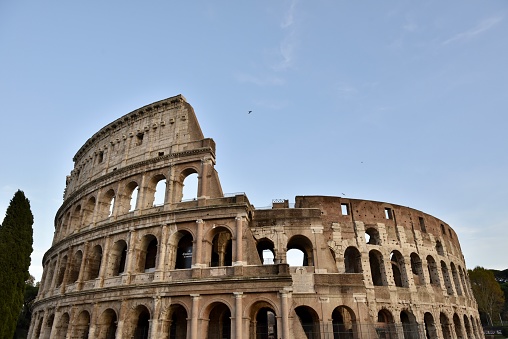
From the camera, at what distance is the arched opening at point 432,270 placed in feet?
79.7

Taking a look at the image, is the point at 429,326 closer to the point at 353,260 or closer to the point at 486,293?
the point at 353,260

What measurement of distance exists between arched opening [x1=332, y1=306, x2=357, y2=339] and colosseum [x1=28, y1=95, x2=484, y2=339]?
0.06m

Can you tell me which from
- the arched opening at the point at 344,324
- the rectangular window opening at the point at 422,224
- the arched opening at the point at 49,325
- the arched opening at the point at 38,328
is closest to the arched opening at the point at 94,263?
the arched opening at the point at 49,325

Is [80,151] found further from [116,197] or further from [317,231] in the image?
[317,231]

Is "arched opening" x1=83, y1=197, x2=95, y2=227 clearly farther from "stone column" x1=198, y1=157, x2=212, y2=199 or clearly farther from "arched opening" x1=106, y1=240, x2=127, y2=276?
"stone column" x1=198, y1=157, x2=212, y2=199

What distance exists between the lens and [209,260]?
1678 cm

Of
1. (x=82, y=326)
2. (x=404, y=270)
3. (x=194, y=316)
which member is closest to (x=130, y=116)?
(x=82, y=326)

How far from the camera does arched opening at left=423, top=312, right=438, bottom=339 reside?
71.2ft

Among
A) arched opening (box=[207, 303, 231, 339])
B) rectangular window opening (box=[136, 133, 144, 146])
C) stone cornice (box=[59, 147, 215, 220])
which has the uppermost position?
rectangular window opening (box=[136, 133, 144, 146])

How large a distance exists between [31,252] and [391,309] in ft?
68.9

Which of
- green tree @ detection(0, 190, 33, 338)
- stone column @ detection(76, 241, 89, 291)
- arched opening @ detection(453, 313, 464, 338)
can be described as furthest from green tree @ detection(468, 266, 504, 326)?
green tree @ detection(0, 190, 33, 338)

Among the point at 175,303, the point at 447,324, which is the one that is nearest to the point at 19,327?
the point at 175,303

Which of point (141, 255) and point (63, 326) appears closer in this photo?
point (141, 255)

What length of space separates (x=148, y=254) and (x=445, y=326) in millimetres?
20198
